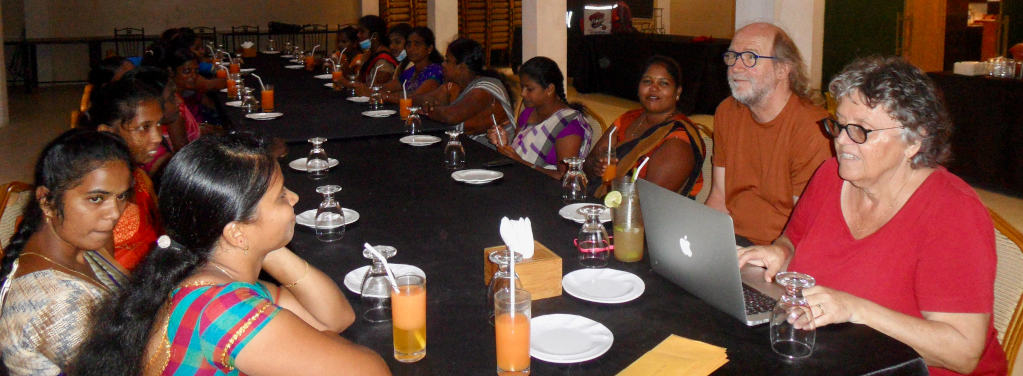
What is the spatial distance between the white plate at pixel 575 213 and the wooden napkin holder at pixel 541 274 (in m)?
0.59

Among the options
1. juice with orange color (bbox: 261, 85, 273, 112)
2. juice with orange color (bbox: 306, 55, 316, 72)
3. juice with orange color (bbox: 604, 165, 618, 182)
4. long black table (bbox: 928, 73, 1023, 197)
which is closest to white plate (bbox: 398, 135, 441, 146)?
juice with orange color (bbox: 604, 165, 618, 182)

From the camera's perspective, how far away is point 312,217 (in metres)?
2.61

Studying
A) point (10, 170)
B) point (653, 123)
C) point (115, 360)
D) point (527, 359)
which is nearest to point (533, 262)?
point (527, 359)

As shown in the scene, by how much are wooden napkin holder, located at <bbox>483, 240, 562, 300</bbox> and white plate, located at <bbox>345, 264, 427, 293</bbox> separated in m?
0.23

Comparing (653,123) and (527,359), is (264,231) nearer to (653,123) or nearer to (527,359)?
(527,359)

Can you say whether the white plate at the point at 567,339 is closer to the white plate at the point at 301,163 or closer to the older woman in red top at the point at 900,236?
the older woman in red top at the point at 900,236

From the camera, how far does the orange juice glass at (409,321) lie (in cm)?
160

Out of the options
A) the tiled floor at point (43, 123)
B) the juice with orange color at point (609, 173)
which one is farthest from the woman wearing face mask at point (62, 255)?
the tiled floor at point (43, 123)

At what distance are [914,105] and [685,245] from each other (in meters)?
0.65

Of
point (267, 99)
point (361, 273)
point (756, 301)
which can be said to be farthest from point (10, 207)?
point (267, 99)

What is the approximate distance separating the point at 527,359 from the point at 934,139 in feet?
3.77

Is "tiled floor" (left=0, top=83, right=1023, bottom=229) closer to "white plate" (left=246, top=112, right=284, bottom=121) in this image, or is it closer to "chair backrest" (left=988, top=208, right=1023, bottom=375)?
"white plate" (left=246, top=112, right=284, bottom=121)

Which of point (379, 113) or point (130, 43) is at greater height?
point (130, 43)

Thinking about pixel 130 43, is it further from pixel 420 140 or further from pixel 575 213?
pixel 575 213
